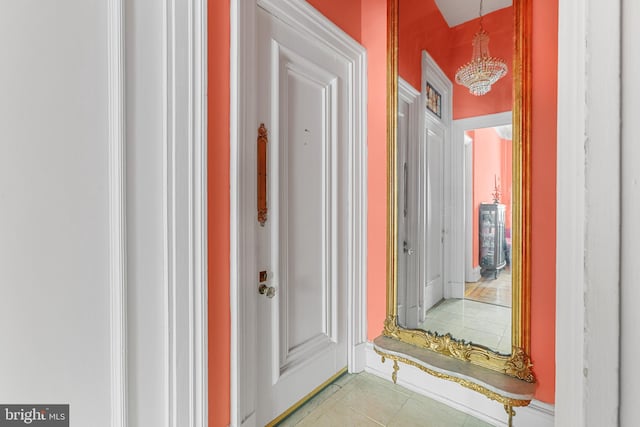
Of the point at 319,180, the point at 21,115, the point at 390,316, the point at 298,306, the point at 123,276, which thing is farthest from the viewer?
the point at 390,316

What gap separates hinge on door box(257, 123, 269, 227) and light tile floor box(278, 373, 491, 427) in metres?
1.08

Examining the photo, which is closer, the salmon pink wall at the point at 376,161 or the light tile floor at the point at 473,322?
the light tile floor at the point at 473,322

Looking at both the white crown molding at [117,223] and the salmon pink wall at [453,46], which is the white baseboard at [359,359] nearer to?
the white crown molding at [117,223]

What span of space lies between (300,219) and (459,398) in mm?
1335

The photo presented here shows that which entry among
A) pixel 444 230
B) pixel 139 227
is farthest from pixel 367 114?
pixel 139 227

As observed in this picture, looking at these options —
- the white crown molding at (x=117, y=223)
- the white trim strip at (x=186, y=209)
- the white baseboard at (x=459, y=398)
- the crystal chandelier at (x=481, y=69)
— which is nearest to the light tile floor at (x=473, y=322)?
the white baseboard at (x=459, y=398)

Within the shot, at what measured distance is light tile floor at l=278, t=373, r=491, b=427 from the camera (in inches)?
58.7

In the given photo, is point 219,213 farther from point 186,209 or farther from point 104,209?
point 104,209

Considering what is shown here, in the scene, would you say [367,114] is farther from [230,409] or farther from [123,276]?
[230,409]

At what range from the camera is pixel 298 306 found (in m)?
1.64

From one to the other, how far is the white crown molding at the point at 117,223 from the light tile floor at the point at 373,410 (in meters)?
0.89

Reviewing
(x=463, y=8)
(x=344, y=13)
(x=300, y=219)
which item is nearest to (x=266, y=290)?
(x=300, y=219)

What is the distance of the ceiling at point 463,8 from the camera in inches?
59.1

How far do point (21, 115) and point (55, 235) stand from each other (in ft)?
1.20
